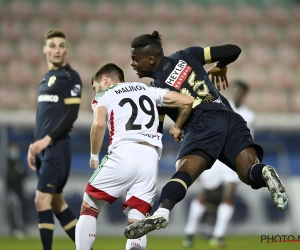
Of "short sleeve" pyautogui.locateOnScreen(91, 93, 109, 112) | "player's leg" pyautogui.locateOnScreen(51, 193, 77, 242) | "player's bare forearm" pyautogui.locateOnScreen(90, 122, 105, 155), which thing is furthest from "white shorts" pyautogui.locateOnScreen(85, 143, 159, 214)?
"player's leg" pyautogui.locateOnScreen(51, 193, 77, 242)

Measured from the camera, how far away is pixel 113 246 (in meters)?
9.78

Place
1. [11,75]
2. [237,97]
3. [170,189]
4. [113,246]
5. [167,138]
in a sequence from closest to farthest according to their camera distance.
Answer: [170,189]
[113,246]
[237,97]
[167,138]
[11,75]

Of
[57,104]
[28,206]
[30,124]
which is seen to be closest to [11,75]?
[30,124]

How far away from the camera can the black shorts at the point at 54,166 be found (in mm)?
7051

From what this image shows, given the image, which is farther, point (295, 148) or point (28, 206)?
point (295, 148)

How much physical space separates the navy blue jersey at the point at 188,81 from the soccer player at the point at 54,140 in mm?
1611

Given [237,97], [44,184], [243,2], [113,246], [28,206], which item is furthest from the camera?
[243,2]

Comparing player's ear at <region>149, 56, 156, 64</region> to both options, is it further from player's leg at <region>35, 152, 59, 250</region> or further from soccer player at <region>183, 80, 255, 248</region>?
soccer player at <region>183, 80, 255, 248</region>

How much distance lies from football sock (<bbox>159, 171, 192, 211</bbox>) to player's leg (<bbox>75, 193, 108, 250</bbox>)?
1.76ft

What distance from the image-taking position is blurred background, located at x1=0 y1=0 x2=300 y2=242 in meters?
12.2

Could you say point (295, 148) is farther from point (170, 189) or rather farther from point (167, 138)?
point (170, 189)

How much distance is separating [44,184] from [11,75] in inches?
342
